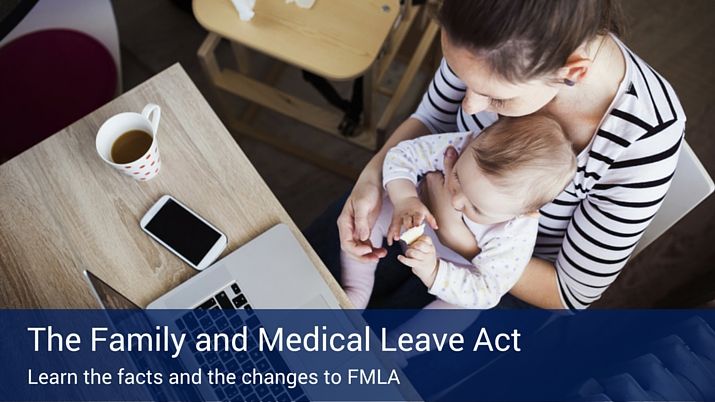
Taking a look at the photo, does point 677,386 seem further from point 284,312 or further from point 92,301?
point 92,301

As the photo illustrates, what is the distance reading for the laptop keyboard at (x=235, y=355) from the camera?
0.87 m

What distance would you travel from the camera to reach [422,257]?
2.96 ft

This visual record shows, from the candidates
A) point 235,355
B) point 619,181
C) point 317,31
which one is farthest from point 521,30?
point 317,31

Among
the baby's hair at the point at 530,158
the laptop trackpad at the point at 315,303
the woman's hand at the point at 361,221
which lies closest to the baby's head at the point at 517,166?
the baby's hair at the point at 530,158

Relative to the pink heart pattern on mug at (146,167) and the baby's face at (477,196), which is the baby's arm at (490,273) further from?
the pink heart pattern on mug at (146,167)

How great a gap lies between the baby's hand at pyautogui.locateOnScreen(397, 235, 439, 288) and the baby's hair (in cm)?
15

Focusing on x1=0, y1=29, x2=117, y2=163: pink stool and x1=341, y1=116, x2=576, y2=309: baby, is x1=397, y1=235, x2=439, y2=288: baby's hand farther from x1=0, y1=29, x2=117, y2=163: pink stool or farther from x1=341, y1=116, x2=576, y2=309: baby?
x1=0, y1=29, x2=117, y2=163: pink stool

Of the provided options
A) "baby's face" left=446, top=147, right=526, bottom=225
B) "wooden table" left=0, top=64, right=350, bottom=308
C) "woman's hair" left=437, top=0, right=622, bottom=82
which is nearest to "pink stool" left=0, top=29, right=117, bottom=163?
"wooden table" left=0, top=64, right=350, bottom=308

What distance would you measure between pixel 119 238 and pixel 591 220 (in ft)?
2.64

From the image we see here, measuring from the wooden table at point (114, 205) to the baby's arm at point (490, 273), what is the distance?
191mm

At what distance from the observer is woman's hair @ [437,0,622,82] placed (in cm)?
67

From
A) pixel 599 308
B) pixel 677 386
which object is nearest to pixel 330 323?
pixel 677 386

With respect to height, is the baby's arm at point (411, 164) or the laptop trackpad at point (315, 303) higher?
the baby's arm at point (411, 164)

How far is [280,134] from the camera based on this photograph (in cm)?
199
